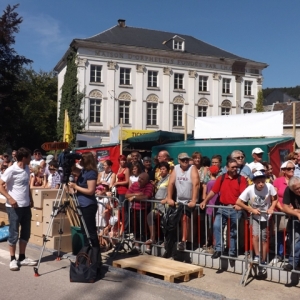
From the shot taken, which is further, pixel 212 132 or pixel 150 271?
pixel 212 132

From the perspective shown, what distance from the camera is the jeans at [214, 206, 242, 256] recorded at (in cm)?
697

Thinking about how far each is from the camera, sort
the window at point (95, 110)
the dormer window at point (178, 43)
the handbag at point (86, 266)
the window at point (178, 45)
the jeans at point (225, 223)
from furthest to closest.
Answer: the window at point (178, 45)
the dormer window at point (178, 43)
the window at point (95, 110)
the jeans at point (225, 223)
the handbag at point (86, 266)

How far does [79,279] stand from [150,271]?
109 centimetres

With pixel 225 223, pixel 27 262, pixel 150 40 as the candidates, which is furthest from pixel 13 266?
pixel 150 40

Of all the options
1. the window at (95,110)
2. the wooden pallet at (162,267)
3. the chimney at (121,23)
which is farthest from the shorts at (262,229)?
the chimney at (121,23)

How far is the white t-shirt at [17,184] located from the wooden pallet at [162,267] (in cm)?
187

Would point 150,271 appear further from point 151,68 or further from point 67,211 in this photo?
point 151,68

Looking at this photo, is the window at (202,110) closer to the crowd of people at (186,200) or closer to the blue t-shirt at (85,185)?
the crowd of people at (186,200)

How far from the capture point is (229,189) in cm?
717

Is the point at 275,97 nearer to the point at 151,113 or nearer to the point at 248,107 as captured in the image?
the point at 248,107

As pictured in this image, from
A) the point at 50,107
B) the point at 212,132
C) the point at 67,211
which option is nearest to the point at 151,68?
the point at 50,107

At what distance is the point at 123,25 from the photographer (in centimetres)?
4372

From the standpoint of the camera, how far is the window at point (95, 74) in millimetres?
39312

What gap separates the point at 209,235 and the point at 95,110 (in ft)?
108
